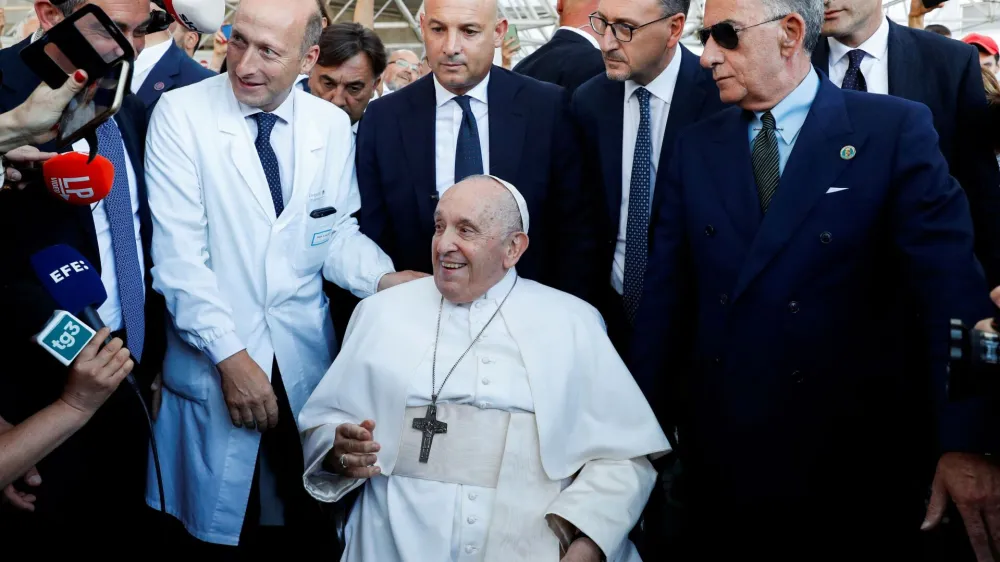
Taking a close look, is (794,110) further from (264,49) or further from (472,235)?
(264,49)

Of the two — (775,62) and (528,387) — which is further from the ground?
(775,62)

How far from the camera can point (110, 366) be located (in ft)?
8.05

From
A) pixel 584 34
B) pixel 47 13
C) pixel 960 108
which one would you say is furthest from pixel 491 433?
pixel 584 34

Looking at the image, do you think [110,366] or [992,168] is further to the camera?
[992,168]

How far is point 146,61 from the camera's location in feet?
13.4

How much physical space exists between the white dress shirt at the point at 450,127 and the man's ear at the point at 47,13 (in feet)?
3.86

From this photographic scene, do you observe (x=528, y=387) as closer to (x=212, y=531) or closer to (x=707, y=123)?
(x=707, y=123)

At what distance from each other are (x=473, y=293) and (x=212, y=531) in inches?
42.9

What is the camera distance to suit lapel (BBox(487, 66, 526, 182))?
3.30m

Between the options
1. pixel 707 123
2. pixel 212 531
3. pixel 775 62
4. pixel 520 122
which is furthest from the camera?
pixel 520 122

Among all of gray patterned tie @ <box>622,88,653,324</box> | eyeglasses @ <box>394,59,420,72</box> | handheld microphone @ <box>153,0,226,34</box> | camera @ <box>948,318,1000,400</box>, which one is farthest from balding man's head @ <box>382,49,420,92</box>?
camera @ <box>948,318,1000,400</box>

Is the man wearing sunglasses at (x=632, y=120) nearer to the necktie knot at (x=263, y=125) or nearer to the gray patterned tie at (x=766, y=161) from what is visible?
the gray patterned tie at (x=766, y=161)

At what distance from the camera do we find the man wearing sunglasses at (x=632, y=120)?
10.9 feet

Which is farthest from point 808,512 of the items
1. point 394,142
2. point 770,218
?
point 394,142
